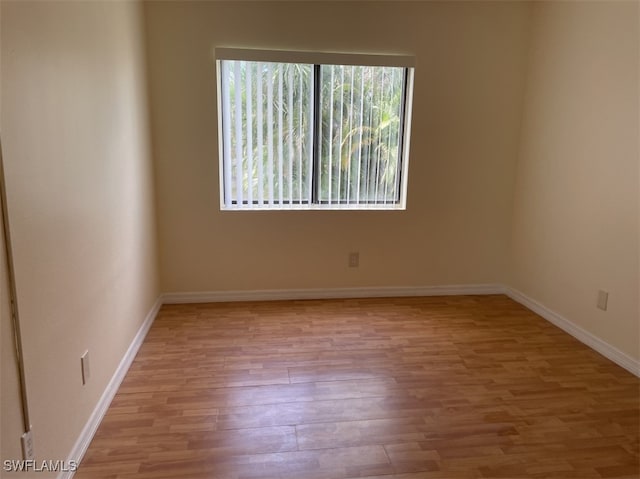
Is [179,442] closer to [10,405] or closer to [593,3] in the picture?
[10,405]

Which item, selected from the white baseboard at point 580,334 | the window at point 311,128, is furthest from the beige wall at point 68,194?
the white baseboard at point 580,334

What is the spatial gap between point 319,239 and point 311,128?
894 mm

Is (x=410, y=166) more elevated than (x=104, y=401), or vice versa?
(x=410, y=166)

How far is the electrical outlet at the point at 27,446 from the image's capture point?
133 cm

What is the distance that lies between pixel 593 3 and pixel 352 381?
112 inches

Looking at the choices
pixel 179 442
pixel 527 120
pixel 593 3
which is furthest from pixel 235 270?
pixel 593 3

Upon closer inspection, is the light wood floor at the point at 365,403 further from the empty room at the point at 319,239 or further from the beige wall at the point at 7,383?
the beige wall at the point at 7,383

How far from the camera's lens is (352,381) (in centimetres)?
238

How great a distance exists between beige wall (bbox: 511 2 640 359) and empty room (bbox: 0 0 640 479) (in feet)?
0.06

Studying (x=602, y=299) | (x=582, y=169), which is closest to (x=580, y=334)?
(x=602, y=299)

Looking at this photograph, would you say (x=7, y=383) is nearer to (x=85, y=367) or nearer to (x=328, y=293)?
(x=85, y=367)

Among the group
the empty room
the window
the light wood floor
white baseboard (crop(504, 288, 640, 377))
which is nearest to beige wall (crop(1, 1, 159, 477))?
the empty room

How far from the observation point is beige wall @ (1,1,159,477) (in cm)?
135

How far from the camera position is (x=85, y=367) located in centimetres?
184
